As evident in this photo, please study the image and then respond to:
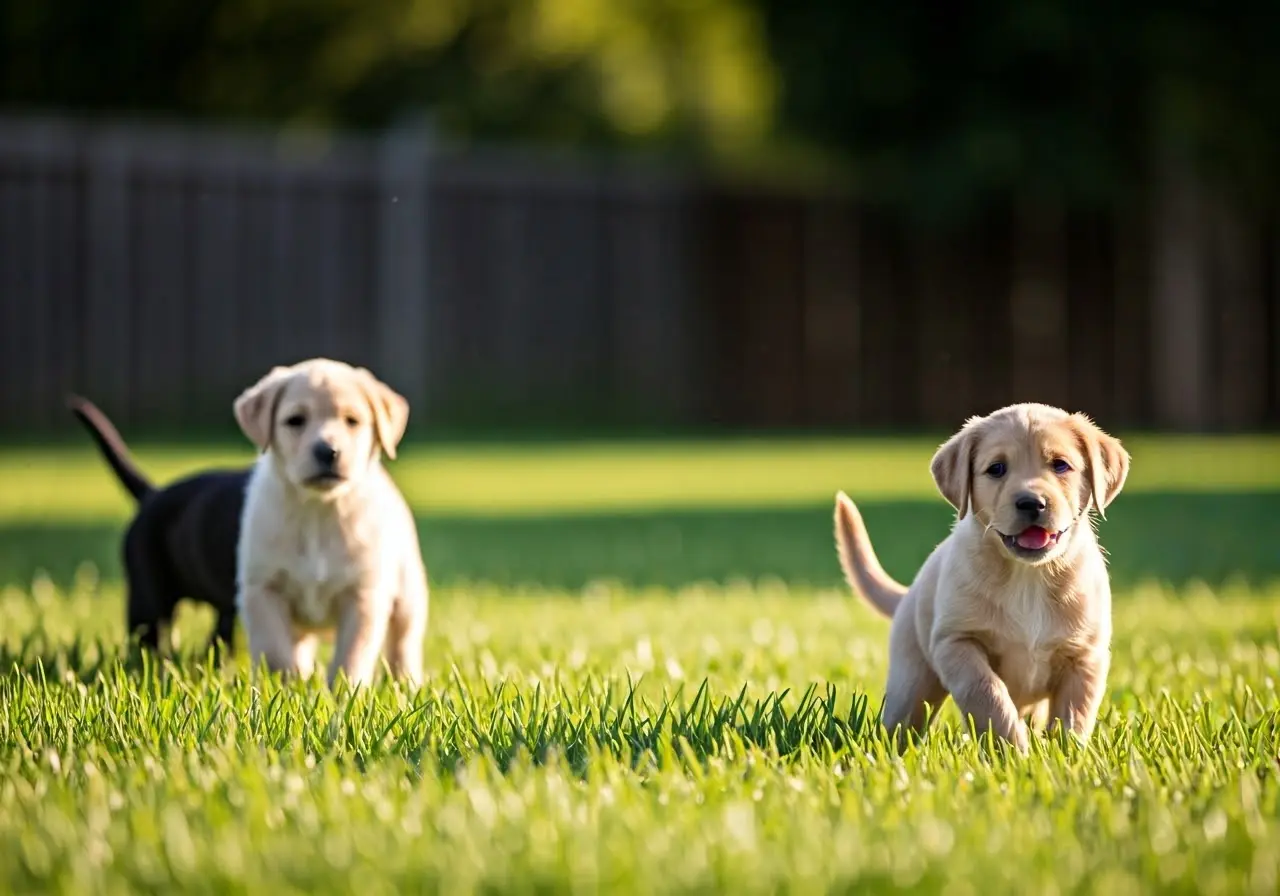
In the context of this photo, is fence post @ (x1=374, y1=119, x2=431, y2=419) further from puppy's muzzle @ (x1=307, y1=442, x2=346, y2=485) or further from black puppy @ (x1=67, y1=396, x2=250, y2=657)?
puppy's muzzle @ (x1=307, y1=442, x2=346, y2=485)

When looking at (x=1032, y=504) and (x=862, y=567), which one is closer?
(x=1032, y=504)

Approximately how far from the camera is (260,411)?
16.4 feet

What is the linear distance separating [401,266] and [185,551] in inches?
442

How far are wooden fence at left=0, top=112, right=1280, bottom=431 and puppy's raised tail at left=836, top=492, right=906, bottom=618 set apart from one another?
460 inches

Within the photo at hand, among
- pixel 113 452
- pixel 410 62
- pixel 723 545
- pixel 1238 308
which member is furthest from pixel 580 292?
pixel 113 452

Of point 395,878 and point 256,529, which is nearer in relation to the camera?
point 395,878

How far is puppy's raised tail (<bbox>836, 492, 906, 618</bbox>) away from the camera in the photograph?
15.1ft

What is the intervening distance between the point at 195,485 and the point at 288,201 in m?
10.7

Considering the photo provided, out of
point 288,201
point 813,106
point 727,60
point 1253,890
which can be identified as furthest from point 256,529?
point 727,60

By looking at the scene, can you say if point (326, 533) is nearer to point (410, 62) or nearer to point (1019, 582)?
point (1019, 582)

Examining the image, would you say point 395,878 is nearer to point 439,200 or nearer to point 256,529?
point 256,529

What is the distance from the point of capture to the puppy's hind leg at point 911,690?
4137mm

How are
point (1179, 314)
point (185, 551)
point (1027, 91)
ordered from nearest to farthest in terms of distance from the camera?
1. point (185, 551)
2. point (1027, 91)
3. point (1179, 314)

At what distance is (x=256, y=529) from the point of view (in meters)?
4.93
